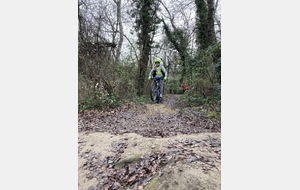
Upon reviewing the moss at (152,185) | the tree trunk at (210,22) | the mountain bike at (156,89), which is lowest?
the moss at (152,185)

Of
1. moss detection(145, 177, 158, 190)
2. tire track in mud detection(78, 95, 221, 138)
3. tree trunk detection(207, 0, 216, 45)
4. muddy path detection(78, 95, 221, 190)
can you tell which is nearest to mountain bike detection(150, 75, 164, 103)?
tire track in mud detection(78, 95, 221, 138)

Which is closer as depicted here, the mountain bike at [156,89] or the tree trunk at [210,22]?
the mountain bike at [156,89]

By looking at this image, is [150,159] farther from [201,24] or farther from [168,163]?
[201,24]

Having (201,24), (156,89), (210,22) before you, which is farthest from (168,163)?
(201,24)

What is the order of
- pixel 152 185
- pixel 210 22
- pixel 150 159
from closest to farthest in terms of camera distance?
pixel 152 185
pixel 150 159
pixel 210 22

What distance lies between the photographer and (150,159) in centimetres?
209

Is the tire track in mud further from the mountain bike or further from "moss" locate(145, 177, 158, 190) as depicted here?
"moss" locate(145, 177, 158, 190)

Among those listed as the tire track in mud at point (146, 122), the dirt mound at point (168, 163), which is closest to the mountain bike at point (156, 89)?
the tire track in mud at point (146, 122)

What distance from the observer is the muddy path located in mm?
1553

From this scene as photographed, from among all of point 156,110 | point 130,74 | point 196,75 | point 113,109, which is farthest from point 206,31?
point 113,109

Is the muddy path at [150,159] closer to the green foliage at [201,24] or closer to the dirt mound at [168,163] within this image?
the dirt mound at [168,163]

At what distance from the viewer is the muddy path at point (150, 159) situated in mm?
1553

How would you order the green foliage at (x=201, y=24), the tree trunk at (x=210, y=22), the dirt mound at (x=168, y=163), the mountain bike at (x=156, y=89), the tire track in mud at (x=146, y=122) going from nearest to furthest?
the dirt mound at (x=168, y=163) < the tire track in mud at (x=146, y=122) < the mountain bike at (x=156, y=89) < the tree trunk at (x=210, y=22) < the green foliage at (x=201, y=24)

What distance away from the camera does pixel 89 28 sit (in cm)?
570
